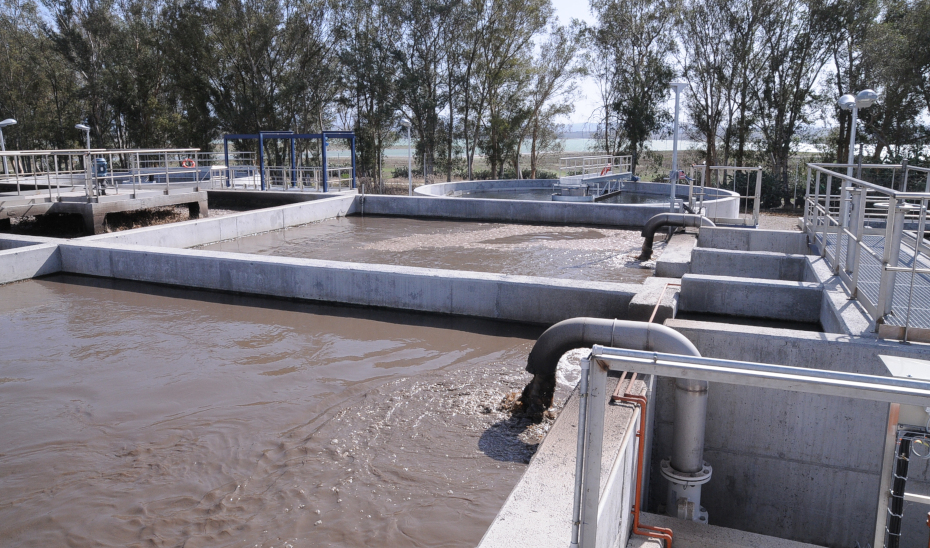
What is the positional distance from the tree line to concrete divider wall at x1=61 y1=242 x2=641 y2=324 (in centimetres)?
2325

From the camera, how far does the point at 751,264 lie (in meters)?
9.69

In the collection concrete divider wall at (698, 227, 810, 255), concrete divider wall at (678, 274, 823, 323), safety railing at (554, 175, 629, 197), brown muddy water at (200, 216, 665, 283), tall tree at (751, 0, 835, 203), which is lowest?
brown muddy water at (200, 216, 665, 283)

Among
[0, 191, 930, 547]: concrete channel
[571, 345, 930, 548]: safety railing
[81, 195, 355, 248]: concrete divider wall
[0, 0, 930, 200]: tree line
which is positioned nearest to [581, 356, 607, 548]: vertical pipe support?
[571, 345, 930, 548]: safety railing

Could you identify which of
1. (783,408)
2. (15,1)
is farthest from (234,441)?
(15,1)

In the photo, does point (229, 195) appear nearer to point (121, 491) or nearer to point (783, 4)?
point (121, 491)

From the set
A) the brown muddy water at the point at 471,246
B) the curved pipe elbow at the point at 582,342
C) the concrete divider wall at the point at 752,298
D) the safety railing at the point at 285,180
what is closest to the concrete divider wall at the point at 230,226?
the brown muddy water at the point at 471,246

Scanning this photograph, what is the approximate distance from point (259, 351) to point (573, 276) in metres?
5.39

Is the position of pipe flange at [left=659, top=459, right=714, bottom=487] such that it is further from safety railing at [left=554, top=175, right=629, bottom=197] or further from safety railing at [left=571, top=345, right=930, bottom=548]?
safety railing at [left=554, top=175, right=629, bottom=197]

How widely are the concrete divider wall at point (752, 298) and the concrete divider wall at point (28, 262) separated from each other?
10.1 meters

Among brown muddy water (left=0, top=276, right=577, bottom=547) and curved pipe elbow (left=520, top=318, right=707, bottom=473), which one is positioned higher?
curved pipe elbow (left=520, top=318, right=707, bottom=473)

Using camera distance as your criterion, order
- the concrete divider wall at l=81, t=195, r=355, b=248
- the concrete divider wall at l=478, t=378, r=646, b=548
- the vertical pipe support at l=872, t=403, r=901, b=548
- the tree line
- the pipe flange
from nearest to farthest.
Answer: the vertical pipe support at l=872, t=403, r=901, b=548 < the concrete divider wall at l=478, t=378, r=646, b=548 < the pipe flange < the concrete divider wall at l=81, t=195, r=355, b=248 < the tree line

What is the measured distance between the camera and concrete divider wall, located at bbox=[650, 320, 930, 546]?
5.39 meters

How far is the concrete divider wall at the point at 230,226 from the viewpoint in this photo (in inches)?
500

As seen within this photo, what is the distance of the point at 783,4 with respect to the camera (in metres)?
28.9
